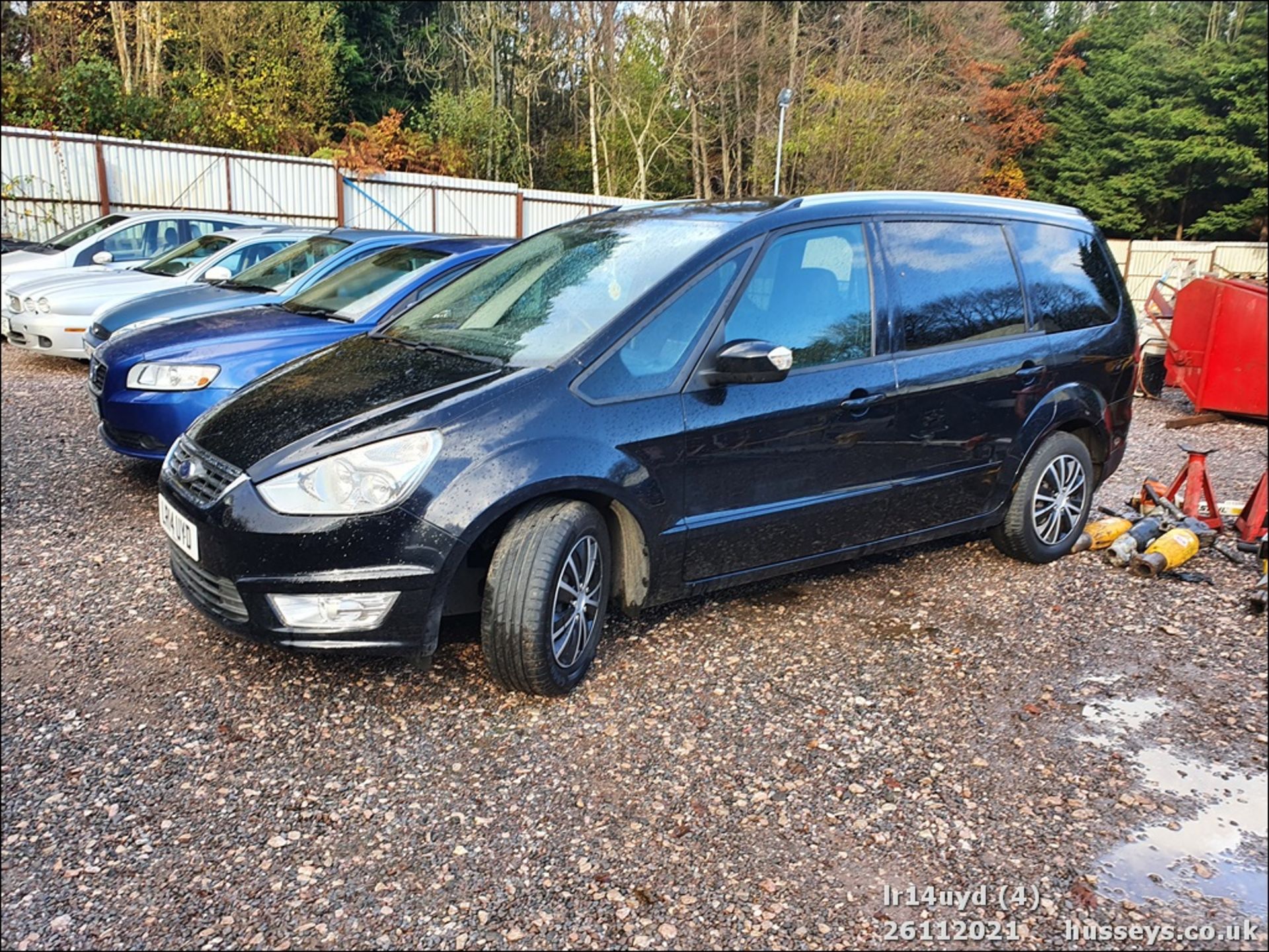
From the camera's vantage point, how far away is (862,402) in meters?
4.03

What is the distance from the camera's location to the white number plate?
340 cm

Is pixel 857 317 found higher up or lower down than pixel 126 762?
higher up

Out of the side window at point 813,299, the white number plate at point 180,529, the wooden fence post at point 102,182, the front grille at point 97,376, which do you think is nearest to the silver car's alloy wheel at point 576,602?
the side window at point 813,299

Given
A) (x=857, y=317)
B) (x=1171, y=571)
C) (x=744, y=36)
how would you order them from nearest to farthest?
1. (x=857, y=317)
2. (x=1171, y=571)
3. (x=744, y=36)

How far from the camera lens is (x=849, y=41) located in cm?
2722

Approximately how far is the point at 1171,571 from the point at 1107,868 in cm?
274

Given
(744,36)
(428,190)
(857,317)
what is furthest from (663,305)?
(744,36)

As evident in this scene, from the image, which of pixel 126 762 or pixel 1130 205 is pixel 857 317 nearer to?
pixel 126 762

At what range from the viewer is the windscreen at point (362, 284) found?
625cm

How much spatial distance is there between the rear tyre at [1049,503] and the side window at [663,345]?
6.76 ft

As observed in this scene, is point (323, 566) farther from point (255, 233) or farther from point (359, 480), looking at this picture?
point (255, 233)

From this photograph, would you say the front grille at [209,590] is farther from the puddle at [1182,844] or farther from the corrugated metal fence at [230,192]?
the corrugated metal fence at [230,192]

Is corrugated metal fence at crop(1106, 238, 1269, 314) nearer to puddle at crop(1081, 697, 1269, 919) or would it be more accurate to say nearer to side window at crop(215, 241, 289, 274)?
side window at crop(215, 241, 289, 274)

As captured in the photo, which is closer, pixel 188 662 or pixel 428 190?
pixel 188 662
